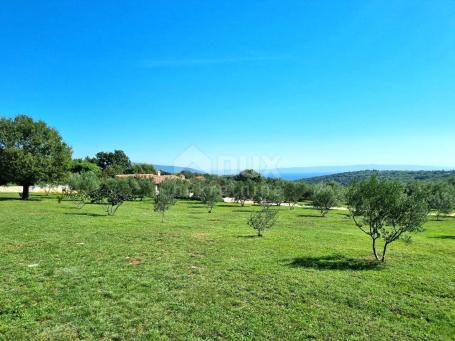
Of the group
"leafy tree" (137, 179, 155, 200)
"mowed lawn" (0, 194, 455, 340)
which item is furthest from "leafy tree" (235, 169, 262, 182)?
"mowed lawn" (0, 194, 455, 340)

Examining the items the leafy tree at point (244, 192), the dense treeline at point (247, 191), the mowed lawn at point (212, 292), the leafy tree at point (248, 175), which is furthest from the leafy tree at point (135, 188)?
the mowed lawn at point (212, 292)

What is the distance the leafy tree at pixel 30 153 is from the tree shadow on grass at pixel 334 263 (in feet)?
149

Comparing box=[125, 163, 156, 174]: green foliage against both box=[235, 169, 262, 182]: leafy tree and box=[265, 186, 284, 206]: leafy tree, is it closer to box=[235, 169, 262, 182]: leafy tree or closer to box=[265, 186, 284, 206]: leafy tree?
box=[235, 169, 262, 182]: leafy tree

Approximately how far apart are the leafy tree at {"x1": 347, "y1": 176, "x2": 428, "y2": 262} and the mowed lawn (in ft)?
6.83

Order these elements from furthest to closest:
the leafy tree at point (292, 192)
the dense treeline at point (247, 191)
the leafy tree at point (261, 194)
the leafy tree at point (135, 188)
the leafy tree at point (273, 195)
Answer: the leafy tree at point (135, 188)
the leafy tree at point (292, 192)
the leafy tree at point (261, 194)
the leafy tree at point (273, 195)
the dense treeline at point (247, 191)

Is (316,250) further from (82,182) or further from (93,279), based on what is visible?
(82,182)

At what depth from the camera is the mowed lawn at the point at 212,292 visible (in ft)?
29.4

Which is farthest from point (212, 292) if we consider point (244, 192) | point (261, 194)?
point (244, 192)

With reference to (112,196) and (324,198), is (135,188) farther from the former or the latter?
(324,198)

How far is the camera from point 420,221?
54.2ft

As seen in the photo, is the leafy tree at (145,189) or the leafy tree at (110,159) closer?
the leafy tree at (145,189)

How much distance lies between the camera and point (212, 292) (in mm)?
11586

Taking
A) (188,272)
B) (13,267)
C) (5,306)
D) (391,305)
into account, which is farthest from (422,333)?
(13,267)

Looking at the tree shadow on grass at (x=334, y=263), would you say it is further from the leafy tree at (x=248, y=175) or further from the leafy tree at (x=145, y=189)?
the leafy tree at (x=248, y=175)
